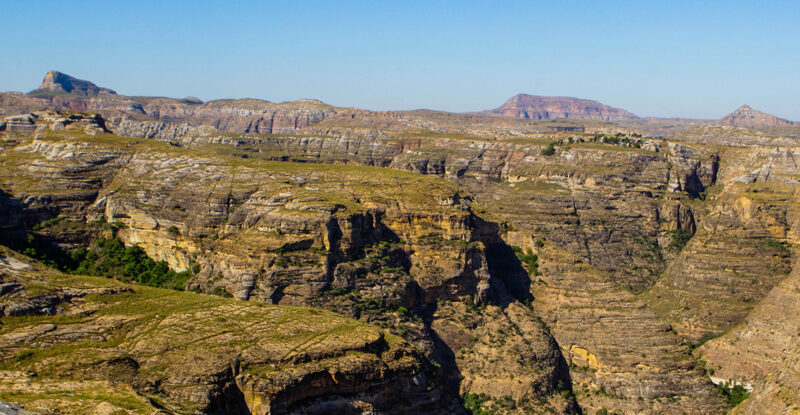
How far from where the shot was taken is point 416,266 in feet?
202

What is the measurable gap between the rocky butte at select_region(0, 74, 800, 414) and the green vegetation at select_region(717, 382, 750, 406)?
282 millimetres

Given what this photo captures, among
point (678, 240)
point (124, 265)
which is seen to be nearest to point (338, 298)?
point (124, 265)

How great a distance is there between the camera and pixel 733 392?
61.4 metres

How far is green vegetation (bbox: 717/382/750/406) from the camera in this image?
2343 inches

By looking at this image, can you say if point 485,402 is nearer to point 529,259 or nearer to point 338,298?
point 338,298

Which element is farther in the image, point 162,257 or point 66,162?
point 66,162

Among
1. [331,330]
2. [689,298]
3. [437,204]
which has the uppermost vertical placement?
[437,204]

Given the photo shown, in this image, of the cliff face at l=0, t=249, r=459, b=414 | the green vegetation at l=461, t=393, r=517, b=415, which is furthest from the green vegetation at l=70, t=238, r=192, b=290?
the green vegetation at l=461, t=393, r=517, b=415

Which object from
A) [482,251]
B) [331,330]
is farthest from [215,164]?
[331,330]

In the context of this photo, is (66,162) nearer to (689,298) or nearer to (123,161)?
(123,161)

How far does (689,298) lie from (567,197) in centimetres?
3126

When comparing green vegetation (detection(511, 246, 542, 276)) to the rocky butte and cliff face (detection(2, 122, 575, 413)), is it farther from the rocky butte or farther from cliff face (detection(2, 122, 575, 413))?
cliff face (detection(2, 122, 575, 413))

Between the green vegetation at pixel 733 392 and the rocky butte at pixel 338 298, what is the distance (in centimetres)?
28

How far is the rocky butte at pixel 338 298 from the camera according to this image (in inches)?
1292
